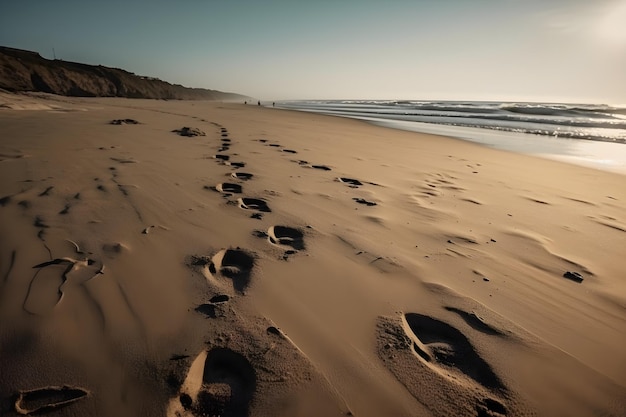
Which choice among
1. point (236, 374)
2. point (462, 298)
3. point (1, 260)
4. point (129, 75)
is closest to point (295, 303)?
point (236, 374)

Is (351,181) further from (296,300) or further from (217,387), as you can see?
(217,387)

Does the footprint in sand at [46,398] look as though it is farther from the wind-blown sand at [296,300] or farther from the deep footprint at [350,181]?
the deep footprint at [350,181]

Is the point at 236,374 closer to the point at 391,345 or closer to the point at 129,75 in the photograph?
the point at 391,345

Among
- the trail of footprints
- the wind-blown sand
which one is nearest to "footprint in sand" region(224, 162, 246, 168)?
the wind-blown sand

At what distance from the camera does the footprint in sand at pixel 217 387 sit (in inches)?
43.1

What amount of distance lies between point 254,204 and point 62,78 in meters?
41.1

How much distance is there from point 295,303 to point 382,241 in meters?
1.02

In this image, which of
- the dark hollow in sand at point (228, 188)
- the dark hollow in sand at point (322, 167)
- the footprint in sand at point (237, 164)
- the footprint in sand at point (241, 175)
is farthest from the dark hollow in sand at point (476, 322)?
the footprint in sand at point (237, 164)

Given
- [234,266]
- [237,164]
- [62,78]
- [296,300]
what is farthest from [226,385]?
[62,78]

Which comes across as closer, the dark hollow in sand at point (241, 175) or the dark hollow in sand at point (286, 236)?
the dark hollow in sand at point (286, 236)

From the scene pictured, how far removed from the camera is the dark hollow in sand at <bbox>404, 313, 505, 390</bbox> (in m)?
1.31

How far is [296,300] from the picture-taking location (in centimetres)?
167

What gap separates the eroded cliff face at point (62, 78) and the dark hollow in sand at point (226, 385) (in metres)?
32.4

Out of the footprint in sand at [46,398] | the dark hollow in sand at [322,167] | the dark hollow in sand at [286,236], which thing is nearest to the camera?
the footprint in sand at [46,398]
